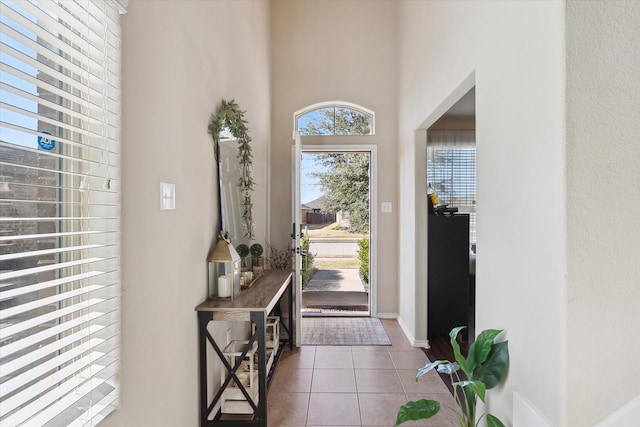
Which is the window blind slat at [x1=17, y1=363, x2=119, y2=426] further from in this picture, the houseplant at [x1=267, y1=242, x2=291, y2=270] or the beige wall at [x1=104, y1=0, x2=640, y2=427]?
the houseplant at [x1=267, y1=242, x2=291, y2=270]

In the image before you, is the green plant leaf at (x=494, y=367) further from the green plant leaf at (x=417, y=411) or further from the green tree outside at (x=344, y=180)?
the green tree outside at (x=344, y=180)

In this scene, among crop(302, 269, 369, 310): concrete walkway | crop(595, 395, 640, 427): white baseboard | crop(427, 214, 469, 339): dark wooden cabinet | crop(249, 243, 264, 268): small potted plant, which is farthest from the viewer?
crop(302, 269, 369, 310): concrete walkway

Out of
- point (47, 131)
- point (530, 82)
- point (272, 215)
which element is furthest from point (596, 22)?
Answer: point (272, 215)

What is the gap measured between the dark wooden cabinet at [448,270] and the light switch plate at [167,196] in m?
2.57

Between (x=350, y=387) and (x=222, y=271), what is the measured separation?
4.44 feet

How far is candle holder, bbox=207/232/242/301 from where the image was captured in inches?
79.6

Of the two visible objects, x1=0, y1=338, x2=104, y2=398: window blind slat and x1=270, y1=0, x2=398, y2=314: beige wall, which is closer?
x1=0, y1=338, x2=104, y2=398: window blind slat

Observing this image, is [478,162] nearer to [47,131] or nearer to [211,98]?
[211,98]

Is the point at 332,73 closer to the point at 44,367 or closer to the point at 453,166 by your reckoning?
the point at 453,166

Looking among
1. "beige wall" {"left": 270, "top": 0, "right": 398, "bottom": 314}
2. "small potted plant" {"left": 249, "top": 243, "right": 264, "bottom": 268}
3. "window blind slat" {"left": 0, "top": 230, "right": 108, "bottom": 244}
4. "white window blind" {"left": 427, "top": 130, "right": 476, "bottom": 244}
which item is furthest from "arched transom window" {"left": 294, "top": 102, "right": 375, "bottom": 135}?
"window blind slat" {"left": 0, "top": 230, "right": 108, "bottom": 244}

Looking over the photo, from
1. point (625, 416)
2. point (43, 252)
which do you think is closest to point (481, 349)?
point (625, 416)

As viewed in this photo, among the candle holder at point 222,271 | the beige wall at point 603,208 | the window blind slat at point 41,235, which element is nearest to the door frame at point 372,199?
the candle holder at point 222,271

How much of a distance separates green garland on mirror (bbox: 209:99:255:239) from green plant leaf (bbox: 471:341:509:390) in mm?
1891

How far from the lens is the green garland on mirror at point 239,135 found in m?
2.15
